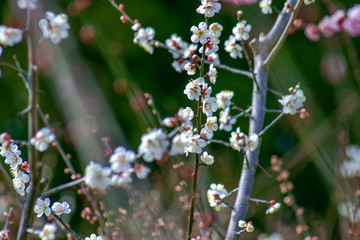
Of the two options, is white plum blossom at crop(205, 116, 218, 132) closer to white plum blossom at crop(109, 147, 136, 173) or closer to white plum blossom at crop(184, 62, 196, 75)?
white plum blossom at crop(184, 62, 196, 75)

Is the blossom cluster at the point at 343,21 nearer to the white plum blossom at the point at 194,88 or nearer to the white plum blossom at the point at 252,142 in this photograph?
the white plum blossom at the point at 252,142

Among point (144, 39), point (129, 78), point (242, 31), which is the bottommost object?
point (242, 31)

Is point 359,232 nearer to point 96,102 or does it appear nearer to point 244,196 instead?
point 244,196

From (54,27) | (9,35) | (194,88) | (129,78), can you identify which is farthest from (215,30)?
(129,78)

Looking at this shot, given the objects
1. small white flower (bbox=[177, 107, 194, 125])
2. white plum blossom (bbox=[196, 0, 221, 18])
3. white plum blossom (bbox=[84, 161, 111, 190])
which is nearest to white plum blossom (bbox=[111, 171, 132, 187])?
white plum blossom (bbox=[84, 161, 111, 190])

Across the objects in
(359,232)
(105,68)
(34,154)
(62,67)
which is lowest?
(359,232)

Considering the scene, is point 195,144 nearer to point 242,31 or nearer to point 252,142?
point 252,142

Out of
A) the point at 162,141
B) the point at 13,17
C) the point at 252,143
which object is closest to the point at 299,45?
the point at 13,17
